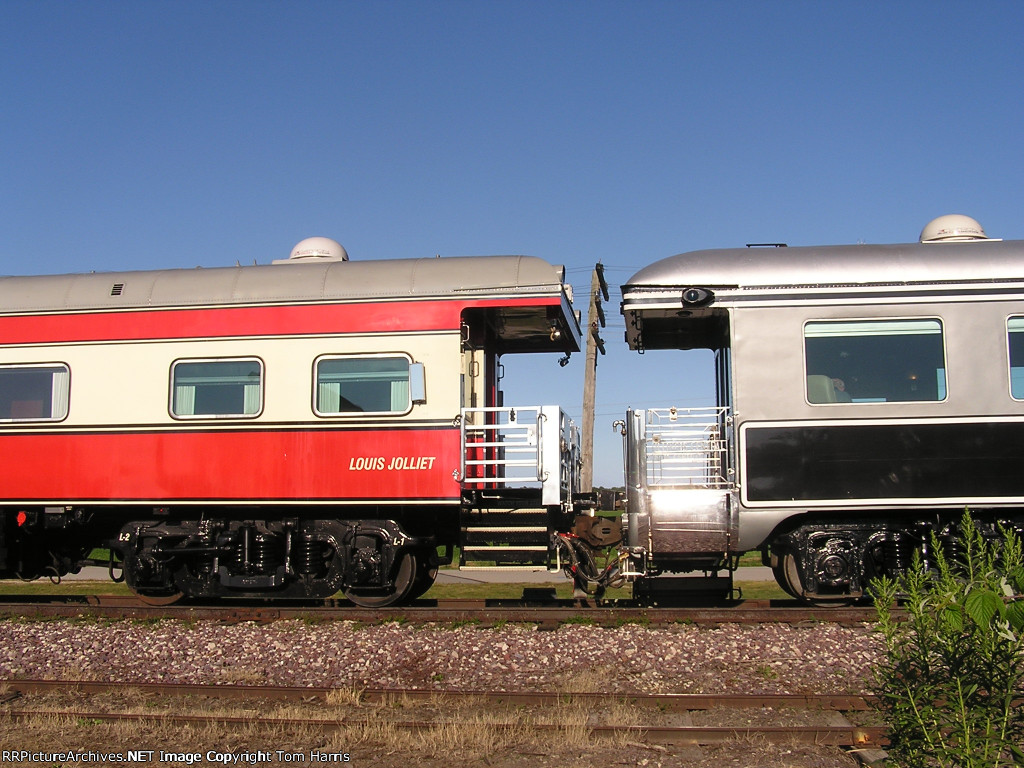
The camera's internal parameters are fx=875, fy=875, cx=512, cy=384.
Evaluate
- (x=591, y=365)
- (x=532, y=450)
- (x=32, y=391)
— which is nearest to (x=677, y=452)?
(x=532, y=450)

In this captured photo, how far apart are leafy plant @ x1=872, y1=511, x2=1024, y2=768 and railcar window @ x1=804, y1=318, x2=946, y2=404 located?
449 cm

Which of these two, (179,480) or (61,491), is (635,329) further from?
(61,491)

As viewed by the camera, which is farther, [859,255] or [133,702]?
[859,255]

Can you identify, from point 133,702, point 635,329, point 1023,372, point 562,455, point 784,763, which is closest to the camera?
point 784,763

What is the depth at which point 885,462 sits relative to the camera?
9242 mm

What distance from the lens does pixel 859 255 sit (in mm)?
9688

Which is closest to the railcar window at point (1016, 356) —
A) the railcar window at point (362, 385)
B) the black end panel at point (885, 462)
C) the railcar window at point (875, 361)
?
the black end panel at point (885, 462)

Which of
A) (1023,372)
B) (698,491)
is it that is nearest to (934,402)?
(1023,372)

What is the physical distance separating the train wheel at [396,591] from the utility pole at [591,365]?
29.8 feet

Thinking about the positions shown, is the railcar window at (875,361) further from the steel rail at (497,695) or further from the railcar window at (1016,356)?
the steel rail at (497,695)

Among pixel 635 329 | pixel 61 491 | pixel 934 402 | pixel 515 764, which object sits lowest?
pixel 515 764

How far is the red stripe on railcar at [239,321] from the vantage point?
1014 centimetres

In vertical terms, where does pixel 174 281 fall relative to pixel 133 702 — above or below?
above

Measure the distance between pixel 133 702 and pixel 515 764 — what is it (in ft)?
11.2
